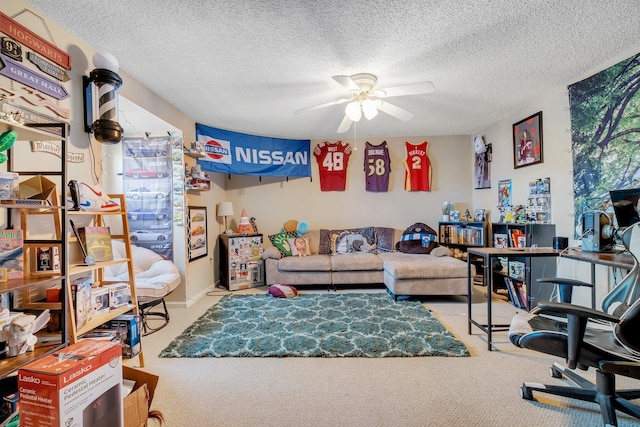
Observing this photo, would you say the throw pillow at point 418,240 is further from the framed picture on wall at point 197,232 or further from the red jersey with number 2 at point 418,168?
the framed picture on wall at point 197,232

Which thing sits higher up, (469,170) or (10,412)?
(469,170)

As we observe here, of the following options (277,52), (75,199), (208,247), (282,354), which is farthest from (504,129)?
(75,199)

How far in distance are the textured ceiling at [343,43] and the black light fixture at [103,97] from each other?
0.67 ft

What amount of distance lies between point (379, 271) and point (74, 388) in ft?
11.3

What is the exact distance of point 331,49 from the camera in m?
2.18

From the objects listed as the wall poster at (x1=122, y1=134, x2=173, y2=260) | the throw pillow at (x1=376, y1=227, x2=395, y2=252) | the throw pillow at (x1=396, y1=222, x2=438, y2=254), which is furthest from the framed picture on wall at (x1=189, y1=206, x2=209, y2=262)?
the throw pillow at (x1=396, y1=222, x2=438, y2=254)

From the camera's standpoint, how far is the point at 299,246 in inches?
180

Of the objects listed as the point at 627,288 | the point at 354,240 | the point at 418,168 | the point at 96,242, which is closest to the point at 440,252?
the point at 354,240

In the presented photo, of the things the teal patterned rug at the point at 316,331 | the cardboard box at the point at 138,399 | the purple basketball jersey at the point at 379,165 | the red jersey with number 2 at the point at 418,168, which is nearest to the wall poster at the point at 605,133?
the teal patterned rug at the point at 316,331

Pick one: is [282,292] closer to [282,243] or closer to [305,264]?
[305,264]

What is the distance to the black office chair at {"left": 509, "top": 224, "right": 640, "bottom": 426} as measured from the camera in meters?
1.21

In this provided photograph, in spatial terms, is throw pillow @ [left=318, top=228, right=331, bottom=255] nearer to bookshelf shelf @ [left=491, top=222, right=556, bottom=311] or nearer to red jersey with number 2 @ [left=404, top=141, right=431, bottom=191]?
red jersey with number 2 @ [left=404, top=141, right=431, bottom=191]

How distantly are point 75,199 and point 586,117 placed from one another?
4.05 m

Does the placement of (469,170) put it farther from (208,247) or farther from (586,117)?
(208,247)
